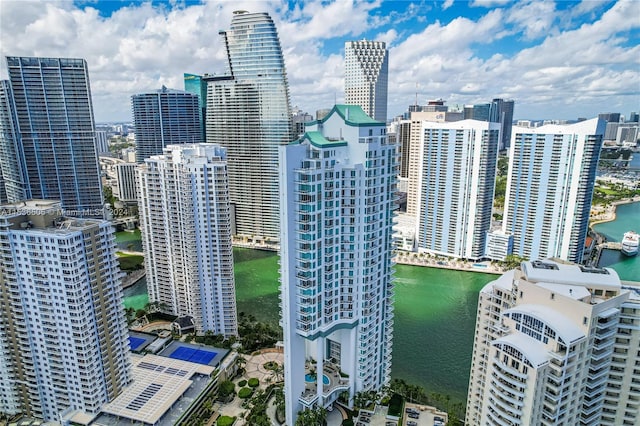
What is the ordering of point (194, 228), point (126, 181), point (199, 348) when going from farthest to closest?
point (126, 181) → point (194, 228) → point (199, 348)

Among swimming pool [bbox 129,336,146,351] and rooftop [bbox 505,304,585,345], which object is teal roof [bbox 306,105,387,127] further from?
swimming pool [bbox 129,336,146,351]

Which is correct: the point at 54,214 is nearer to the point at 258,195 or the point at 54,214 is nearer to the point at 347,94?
the point at 258,195

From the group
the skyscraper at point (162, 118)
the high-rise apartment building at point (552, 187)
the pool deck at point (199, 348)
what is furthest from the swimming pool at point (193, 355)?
the skyscraper at point (162, 118)

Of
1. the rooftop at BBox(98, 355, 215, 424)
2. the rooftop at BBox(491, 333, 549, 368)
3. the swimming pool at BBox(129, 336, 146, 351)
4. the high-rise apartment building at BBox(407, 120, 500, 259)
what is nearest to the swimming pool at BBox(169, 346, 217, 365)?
the rooftop at BBox(98, 355, 215, 424)

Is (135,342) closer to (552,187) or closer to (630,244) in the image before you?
(552,187)

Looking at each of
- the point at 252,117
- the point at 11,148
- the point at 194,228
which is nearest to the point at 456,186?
the point at 252,117

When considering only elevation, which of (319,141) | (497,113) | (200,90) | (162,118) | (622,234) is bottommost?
(622,234)
